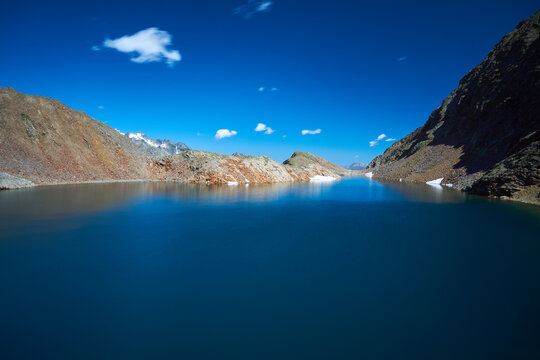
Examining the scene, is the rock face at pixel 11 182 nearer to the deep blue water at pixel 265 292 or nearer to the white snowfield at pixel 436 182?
the deep blue water at pixel 265 292

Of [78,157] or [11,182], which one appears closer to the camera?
[11,182]

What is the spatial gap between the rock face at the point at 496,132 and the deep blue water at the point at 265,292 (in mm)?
15037

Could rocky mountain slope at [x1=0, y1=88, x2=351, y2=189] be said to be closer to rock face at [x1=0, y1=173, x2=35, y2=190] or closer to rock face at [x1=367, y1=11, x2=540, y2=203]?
rock face at [x1=0, y1=173, x2=35, y2=190]

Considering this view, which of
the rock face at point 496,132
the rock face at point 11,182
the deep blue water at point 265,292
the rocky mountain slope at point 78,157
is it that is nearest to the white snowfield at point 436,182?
the rock face at point 496,132

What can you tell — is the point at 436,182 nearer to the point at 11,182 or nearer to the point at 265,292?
the point at 265,292

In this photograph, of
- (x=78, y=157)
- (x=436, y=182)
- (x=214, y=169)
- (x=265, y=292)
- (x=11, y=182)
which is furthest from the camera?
(x=436, y=182)

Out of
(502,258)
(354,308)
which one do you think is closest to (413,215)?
(502,258)

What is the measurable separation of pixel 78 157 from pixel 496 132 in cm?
6455

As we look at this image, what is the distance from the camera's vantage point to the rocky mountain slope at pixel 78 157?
35.0 meters

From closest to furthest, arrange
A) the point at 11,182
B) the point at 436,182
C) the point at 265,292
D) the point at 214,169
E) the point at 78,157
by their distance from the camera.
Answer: the point at 265,292
the point at 11,182
the point at 78,157
the point at 214,169
the point at 436,182

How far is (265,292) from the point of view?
23.9ft

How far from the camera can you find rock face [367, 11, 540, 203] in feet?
84.5

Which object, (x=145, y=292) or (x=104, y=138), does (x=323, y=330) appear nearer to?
(x=145, y=292)

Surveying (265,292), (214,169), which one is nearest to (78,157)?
(214,169)
